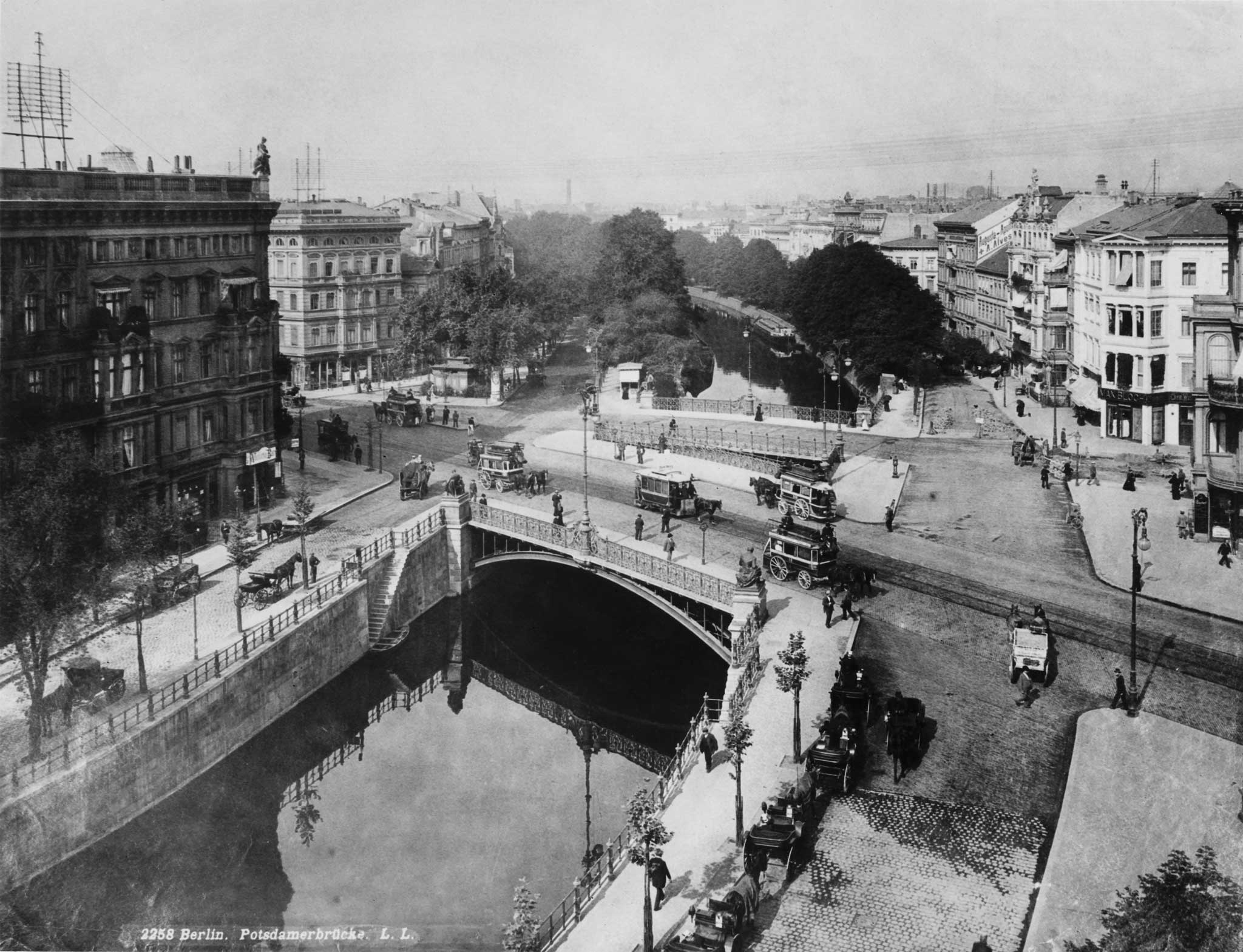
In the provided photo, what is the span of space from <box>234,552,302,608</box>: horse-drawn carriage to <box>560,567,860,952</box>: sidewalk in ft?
54.9

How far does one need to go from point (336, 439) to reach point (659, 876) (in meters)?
45.2

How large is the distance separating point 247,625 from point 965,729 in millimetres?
22092

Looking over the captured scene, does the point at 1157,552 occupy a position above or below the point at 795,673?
above

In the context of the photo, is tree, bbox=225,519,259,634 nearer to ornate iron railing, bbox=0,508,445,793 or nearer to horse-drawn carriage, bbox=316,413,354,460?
ornate iron railing, bbox=0,508,445,793

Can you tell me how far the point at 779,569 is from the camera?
42.8m

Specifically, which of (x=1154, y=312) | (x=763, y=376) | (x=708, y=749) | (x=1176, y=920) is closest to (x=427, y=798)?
(x=708, y=749)

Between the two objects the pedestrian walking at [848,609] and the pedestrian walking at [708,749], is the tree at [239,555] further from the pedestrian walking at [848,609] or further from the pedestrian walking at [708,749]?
the pedestrian walking at [848,609]

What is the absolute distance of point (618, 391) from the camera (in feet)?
283

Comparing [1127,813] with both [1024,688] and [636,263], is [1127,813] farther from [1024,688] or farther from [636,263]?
[636,263]

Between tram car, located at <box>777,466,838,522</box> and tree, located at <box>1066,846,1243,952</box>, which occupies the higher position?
tram car, located at <box>777,466,838,522</box>

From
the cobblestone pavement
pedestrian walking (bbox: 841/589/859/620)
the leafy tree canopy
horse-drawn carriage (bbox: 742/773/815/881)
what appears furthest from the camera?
the leafy tree canopy

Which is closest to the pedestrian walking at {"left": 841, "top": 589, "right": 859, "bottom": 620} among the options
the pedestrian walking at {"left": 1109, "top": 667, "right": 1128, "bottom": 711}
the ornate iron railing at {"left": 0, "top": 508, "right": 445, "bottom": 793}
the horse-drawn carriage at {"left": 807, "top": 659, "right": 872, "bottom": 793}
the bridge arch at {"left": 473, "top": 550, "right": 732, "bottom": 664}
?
the bridge arch at {"left": 473, "top": 550, "right": 732, "bottom": 664}

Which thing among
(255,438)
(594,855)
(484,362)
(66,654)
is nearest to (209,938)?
(594,855)

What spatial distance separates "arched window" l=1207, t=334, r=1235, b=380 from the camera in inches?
1935
